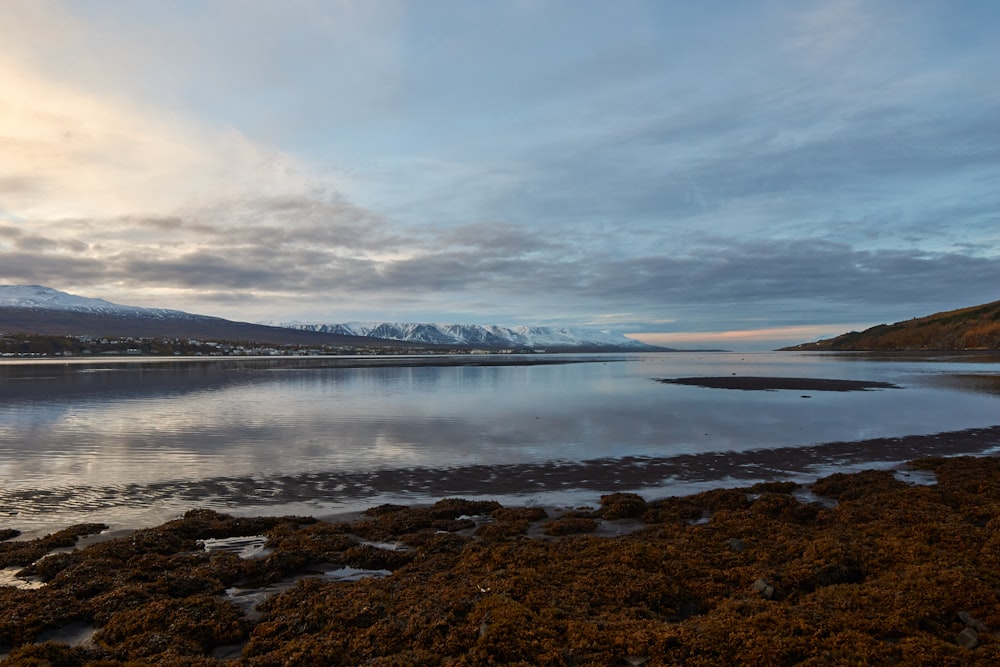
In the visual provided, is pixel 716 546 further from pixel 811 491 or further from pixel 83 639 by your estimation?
pixel 83 639

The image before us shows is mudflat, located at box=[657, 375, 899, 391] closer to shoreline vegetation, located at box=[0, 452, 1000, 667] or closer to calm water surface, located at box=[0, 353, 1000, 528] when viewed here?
calm water surface, located at box=[0, 353, 1000, 528]

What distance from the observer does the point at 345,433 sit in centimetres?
2603

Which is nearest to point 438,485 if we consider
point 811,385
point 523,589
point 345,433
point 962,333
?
point 523,589

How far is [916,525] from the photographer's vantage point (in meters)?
11.2

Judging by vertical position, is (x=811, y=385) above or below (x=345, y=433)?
above

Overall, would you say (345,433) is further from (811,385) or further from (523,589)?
(811,385)

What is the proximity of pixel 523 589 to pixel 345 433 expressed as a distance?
63.1ft

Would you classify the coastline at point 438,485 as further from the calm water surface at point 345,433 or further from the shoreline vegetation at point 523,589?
the shoreline vegetation at point 523,589

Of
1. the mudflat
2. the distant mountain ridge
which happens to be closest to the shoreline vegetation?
the mudflat

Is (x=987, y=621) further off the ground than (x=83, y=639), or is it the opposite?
(x=987, y=621)

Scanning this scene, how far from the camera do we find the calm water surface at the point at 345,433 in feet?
52.6

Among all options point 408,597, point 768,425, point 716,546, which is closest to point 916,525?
point 716,546

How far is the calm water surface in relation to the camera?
1605 centimetres

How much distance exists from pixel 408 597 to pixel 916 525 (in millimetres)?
10170
